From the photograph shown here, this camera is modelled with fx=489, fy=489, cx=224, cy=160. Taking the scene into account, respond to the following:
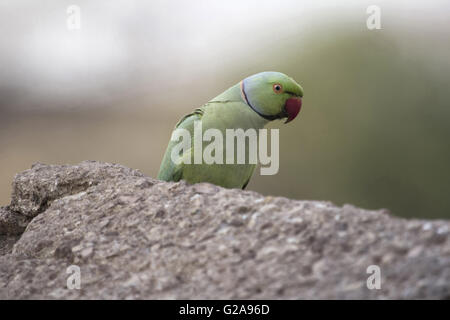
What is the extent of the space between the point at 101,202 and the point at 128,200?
→ 20 centimetres

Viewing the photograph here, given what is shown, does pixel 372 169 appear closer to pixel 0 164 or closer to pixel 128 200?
pixel 0 164

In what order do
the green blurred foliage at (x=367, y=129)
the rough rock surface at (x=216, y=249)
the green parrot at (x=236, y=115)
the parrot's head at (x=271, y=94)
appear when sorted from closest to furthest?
the rough rock surface at (x=216, y=249), the green parrot at (x=236, y=115), the parrot's head at (x=271, y=94), the green blurred foliage at (x=367, y=129)

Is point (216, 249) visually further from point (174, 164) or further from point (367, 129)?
point (367, 129)

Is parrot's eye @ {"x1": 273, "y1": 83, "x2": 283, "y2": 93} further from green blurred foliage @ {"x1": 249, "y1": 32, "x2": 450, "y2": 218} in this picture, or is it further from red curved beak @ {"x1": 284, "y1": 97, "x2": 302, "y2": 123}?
green blurred foliage @ {"x1": 249, "y1": 32, "x2": 450, "y2": 218}

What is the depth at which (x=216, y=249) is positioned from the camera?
209 cm

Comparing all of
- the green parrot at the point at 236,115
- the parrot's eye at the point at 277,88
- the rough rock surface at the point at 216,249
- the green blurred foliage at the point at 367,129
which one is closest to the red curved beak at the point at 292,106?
the green parrot at the point at 236,115

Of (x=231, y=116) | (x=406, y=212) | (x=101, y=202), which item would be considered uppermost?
(x=231, y=116)

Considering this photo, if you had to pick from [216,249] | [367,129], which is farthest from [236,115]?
[367,129]

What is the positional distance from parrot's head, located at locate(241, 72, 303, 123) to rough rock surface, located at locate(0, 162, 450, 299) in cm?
120

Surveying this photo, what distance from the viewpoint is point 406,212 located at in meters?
10.0

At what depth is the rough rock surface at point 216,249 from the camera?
1.79 meters

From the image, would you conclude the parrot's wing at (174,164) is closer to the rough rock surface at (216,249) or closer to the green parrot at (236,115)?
the green parrot at (236,115)

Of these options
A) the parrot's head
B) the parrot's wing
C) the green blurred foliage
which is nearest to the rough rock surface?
the parrot's wing
